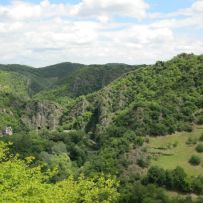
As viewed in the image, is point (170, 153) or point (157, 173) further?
point (170, 153)

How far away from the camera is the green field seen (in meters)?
107

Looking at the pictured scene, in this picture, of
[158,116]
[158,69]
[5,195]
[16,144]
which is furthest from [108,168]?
[5,195]

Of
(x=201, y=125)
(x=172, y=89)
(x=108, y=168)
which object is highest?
(x=172, y=89)

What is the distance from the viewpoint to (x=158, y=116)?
129m

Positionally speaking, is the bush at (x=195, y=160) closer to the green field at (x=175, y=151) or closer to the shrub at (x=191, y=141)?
the green field at (x=175, y=151)

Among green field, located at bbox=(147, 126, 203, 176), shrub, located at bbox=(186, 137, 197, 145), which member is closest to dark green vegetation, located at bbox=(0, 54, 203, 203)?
shrub, located at bbox=(186, 137, 197, 145)

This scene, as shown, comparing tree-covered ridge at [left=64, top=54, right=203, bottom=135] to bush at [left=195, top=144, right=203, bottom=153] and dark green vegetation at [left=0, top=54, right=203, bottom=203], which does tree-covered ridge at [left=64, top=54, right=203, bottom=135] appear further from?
bush at [left=195, top=144, right=203, bottom=153]

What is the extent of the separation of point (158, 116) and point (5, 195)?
97.0 m

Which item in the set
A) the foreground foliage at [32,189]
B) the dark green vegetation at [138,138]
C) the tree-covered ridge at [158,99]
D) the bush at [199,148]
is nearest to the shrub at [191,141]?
the dark green vegetation at [138,138]

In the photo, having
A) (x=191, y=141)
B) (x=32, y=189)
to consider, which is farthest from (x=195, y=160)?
(x=32, y=189)

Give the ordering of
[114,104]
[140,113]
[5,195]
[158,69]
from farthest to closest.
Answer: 1. [114,104]
2. [158,69]
3. [140,113]
4. [5,195]

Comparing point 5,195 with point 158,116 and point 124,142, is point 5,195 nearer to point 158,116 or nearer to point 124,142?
point 124,142

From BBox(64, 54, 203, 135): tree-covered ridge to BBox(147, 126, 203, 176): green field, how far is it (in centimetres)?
278

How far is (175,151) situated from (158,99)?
94.2ft
